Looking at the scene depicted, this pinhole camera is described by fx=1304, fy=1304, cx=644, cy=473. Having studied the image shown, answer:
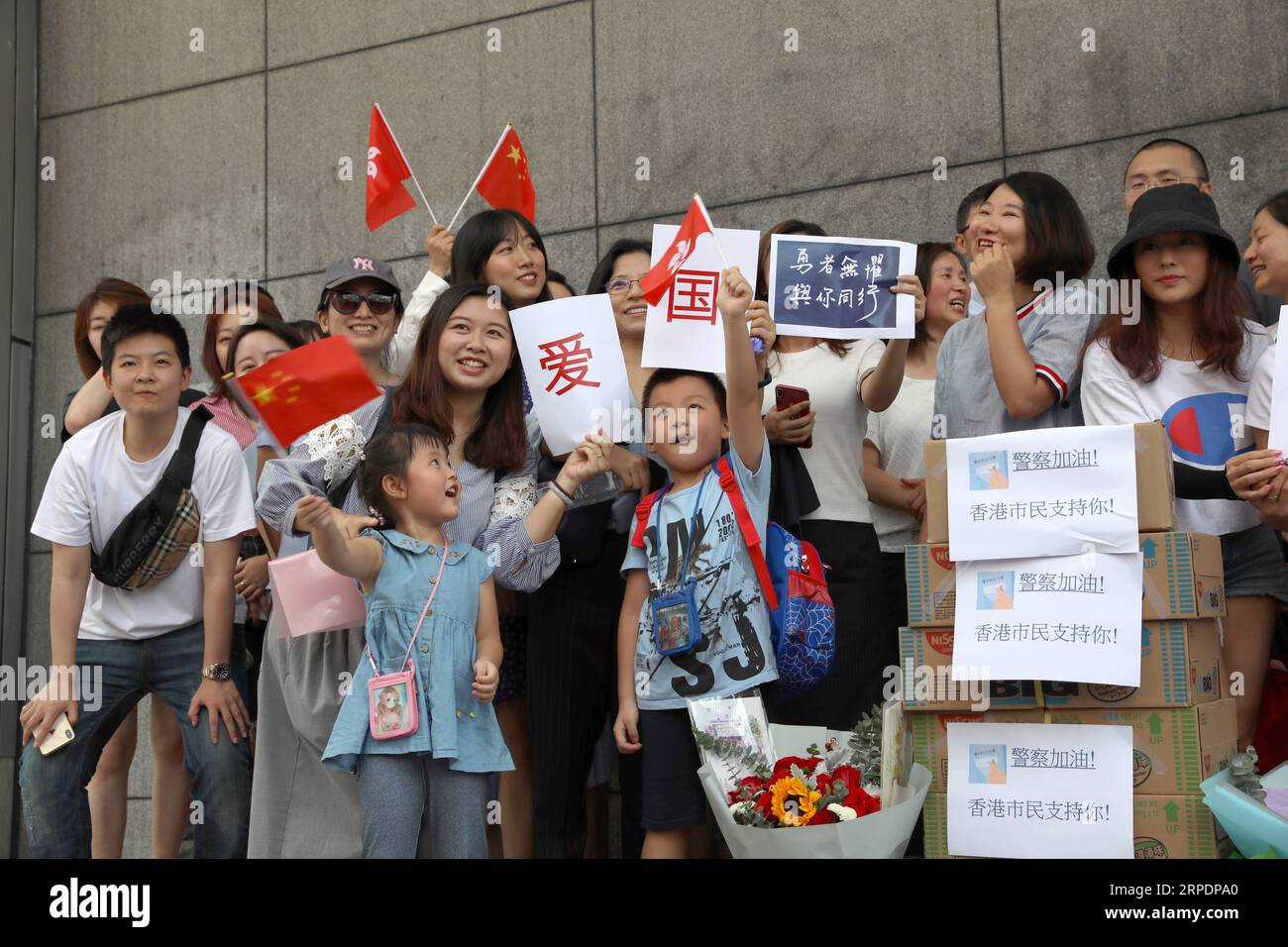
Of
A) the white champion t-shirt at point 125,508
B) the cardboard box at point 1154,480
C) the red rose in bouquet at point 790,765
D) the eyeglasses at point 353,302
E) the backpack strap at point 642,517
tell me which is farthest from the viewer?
the eyeglasses at point 353,302

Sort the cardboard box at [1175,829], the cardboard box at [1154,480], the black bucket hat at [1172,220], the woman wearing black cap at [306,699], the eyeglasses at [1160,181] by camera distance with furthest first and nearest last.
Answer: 1. the eyeglasses at [1160,181]
2. the woman wearing black cap at [306,699]
3. the black bucket hat at [1172,220]
4. the cardboard box at [1154,480]
5. the cardboard box at [1175,829]

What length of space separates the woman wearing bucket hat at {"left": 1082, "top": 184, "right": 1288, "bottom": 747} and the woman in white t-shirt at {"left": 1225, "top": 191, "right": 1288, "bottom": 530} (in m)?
0.08

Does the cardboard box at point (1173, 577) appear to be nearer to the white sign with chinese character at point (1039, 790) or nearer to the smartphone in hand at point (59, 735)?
the white sign with chinese character at point (1039, 790)

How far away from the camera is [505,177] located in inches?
206

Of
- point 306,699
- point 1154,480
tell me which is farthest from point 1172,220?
point 306,699

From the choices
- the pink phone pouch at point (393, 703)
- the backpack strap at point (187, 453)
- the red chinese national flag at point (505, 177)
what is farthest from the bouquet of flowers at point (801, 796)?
the red chinese national flag at point (505, 177)

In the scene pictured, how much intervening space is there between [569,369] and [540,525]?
0.53 metres

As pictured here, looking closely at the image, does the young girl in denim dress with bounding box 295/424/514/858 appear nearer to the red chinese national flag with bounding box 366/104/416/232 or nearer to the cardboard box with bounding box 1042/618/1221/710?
the cardboard box with bounding box 1042/618/1221/710

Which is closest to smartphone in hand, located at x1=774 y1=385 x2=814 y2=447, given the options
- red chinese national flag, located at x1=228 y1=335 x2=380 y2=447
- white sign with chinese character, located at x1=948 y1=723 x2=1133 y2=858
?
white sign with chinese character, located at x1=948 y1=723 x2=1133 y2=858

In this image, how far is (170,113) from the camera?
7.35 metres

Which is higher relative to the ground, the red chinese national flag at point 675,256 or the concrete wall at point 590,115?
the concrete wall at point 590,115

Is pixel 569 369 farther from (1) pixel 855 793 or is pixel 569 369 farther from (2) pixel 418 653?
(1) pixel 855 793

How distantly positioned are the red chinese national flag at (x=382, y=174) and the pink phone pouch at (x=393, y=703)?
2388 mm

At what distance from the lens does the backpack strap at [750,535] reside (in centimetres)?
365
